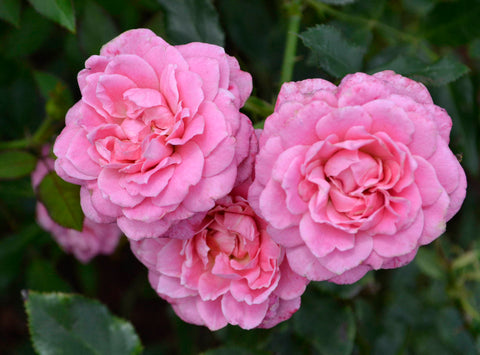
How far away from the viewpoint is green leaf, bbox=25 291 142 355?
99 centimetres

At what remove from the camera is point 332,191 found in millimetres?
765

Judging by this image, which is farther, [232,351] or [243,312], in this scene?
[232,351]

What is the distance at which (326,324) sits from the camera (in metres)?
1.25

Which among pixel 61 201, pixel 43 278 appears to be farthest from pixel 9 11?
pixel 43 278

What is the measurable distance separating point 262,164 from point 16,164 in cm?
64

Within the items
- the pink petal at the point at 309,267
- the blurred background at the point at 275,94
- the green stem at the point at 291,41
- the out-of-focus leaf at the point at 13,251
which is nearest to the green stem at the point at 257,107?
the blurred background at the point at 275,94

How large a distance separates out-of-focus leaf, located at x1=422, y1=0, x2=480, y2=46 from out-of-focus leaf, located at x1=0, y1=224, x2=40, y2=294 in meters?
1.23

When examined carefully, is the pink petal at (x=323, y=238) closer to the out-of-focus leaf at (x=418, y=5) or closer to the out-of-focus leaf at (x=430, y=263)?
the out-of-focus leaf at (x=430, y=263)

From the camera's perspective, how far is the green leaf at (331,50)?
924 millimetres

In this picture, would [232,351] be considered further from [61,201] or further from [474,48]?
[474,48]

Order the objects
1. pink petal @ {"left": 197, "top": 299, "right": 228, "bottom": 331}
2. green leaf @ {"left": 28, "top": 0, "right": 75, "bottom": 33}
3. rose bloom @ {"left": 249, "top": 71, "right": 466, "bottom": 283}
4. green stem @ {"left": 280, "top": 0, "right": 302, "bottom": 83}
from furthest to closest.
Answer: green stem @ {"left": 280, "top": 0, "right": 302, "bottom": 83} < green leaf @ {"left": 28, "top": 0, "right": 75, "bottom": 33} < pink petal @ {"left": 197, "top": 299, "right": 228, "bottom": 331} < rose bloom @ {"left": 249, "top": 71, "right": 466, "bottom": 283}

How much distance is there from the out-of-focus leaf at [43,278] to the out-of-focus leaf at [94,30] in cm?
66

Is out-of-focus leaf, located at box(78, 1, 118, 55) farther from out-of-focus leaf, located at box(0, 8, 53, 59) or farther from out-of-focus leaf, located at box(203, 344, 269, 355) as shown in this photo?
out-of-focus leaf, located at box(203, 344, 269, 355)

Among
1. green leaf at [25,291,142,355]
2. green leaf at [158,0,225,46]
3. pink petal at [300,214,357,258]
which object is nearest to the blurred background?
green leaf at [158,0,225,46]
